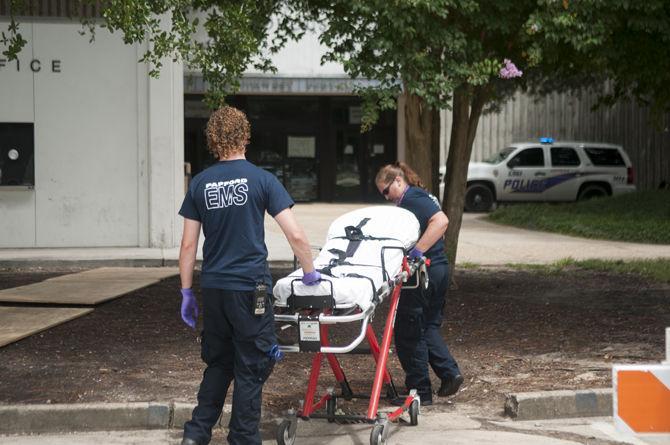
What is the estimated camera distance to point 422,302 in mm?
7512

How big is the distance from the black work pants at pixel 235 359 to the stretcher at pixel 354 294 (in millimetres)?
206

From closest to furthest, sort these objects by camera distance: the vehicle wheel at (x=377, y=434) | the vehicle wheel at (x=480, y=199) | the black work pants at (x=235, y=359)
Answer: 1. the black work pants at (x=235, y=359)
2. the vehicle wheel at (x=377, y=434)
3. the vehicle wheel at (x=480, y=199)

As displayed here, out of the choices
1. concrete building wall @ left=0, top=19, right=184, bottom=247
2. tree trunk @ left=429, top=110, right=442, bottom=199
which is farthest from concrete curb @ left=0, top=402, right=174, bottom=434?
concrete building wall @ left=0, top=19, right=184, bottom=247

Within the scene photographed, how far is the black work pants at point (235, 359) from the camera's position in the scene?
6.00 meters

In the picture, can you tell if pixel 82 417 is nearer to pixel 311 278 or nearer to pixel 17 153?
pixel 311 278

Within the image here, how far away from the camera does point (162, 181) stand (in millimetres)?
17562

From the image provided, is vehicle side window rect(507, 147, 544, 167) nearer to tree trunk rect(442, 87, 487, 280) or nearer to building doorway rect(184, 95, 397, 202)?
building doorway rect(184, 95, 397, 202)

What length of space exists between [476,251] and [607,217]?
666 centimetres

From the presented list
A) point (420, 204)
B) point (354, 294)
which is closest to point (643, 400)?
point (354, 294)

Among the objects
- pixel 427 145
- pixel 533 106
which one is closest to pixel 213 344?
pixel 427 145

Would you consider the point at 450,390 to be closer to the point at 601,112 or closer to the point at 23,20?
the point at 23,20

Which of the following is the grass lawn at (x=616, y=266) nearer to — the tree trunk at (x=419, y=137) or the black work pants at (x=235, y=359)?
the tree trunk at (x=419, y=137)

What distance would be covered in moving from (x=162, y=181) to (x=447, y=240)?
5953mm

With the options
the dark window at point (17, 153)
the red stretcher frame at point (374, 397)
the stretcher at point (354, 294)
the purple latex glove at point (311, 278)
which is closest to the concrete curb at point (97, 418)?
the red stretcher frame at point (374, 397)
